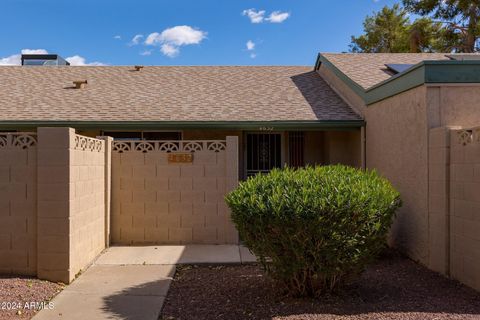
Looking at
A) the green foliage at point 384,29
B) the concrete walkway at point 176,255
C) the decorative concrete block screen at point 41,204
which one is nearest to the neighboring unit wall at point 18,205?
the decorative concrete block screen at point 41,204

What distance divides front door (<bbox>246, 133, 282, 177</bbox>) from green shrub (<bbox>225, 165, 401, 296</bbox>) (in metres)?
6.91

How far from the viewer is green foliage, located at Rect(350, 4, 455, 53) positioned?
23.2 meters

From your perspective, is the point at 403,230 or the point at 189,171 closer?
the point at 403,230

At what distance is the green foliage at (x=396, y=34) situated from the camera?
76.1 feet

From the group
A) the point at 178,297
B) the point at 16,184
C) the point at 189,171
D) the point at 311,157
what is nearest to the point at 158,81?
the point at 311,157

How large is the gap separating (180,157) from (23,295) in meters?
3.86

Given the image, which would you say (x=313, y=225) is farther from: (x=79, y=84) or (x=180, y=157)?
(x=79, y=84)

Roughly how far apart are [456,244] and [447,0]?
20.1 m

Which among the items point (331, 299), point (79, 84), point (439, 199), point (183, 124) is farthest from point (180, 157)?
point (79, 84)

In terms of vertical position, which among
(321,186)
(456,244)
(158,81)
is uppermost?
(158,81)

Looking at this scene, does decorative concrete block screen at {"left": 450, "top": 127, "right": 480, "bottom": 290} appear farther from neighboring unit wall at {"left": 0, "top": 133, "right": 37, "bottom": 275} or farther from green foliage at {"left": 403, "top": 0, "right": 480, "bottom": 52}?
green foliage at {"left": 403, "top": 0, "right": 480, "bottom": 52}

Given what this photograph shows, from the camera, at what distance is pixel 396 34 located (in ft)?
94.1

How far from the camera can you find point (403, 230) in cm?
792

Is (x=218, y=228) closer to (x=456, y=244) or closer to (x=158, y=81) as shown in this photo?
(x=456, y=244)
